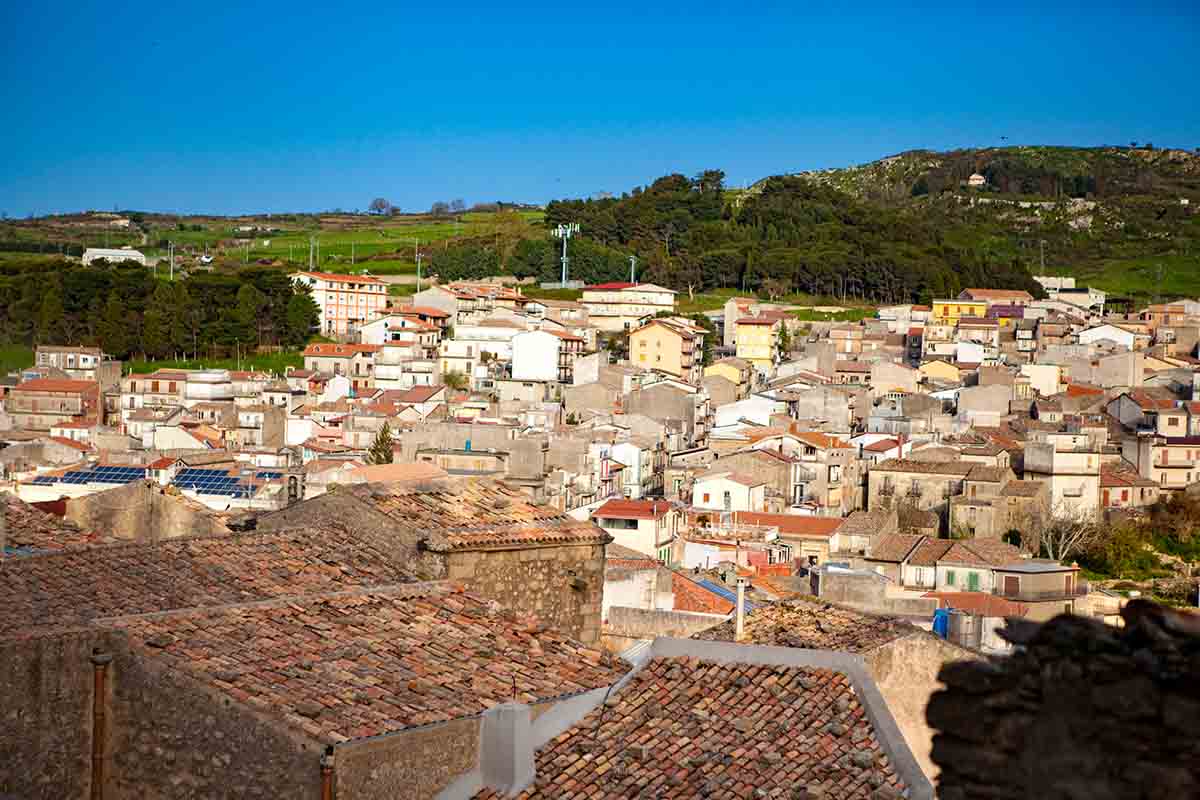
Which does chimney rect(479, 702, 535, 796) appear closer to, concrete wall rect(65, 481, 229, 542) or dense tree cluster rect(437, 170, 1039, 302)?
concrete wall rect(65, 481, 229, 542)

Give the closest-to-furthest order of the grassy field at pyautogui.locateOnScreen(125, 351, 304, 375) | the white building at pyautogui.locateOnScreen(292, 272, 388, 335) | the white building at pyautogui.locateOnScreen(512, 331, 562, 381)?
the white building at pyautogui.locateOnScreen(512, 331, 562, 381) → the grassy field at pyautogui.locateOnScreen(125, 351, 304, 375) → the white building at pyautogui.locateOnScreen(292, 272, 388, 335)

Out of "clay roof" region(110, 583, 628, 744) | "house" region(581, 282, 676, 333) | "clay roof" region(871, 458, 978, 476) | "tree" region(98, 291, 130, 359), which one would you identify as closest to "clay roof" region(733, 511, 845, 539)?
"clay roof" region(871, 458, 978, 476)

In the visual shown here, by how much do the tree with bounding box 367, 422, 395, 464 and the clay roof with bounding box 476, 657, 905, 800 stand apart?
101ft

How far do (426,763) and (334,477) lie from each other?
26.8 m

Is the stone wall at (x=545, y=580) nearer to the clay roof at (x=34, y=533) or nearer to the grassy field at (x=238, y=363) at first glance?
the clay roof at (x=34, y=533)

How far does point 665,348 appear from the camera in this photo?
65250mm

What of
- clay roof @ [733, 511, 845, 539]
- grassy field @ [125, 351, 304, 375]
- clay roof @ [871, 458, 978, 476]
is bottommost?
clay roof @ [733, 511, 845, 539]

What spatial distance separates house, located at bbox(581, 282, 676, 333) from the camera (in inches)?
2955

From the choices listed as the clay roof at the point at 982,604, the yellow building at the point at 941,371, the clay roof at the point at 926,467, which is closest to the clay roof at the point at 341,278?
the yellow building at the point at 941,371

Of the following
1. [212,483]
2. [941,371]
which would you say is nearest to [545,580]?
[212,483]

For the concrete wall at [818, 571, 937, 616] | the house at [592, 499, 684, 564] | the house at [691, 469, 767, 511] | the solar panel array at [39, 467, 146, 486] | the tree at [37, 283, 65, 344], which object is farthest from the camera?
the tree at [37, 283, 65, 344]

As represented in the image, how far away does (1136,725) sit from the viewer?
11.9 feet

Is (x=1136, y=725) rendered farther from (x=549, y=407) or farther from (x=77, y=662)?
(x=549, y=407)

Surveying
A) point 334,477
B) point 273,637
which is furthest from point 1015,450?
point 273,637
